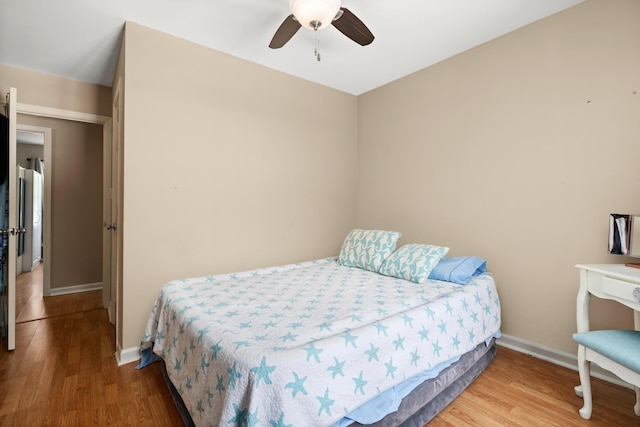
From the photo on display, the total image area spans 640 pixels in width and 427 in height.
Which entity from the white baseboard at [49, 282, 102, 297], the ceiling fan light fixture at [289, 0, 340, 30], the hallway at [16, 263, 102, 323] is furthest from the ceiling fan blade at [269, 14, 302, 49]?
the white baseboard at [49, 282, 102, 297]

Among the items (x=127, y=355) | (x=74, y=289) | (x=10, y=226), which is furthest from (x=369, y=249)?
(x=74, y=289)

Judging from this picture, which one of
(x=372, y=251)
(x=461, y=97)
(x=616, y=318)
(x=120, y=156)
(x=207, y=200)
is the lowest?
(x=616, y=318)

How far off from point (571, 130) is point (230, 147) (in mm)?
2663

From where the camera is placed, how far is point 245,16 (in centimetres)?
218

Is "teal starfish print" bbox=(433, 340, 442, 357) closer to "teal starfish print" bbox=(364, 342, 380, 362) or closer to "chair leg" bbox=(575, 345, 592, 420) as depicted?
"teal starfish print" bbox=(364, 342, 380, 362)

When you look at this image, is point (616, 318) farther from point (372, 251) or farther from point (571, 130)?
point (372, 251)

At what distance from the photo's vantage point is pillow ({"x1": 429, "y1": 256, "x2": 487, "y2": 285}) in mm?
2238

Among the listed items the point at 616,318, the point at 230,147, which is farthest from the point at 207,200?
the point at 616,318

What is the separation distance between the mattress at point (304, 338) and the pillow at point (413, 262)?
8 centimetres

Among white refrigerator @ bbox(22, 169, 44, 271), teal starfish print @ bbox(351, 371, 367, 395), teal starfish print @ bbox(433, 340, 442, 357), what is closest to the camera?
teal starfish print @ bbox(351, 371, 367, 395)

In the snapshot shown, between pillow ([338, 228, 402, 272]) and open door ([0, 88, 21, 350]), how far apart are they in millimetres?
2696

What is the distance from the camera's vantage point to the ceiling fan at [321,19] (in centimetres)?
160

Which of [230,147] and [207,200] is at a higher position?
[230,147]

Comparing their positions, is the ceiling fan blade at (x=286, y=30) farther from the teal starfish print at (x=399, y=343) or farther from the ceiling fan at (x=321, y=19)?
the teal starfish print at (x=399, y=343)
